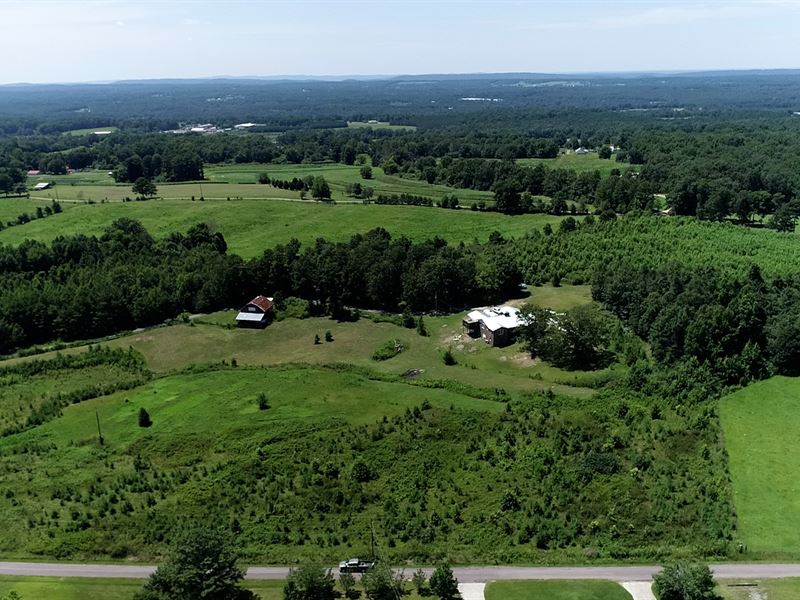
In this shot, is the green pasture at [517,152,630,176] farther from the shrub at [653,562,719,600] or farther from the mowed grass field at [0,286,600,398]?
the shrub at [653,562,719,600]

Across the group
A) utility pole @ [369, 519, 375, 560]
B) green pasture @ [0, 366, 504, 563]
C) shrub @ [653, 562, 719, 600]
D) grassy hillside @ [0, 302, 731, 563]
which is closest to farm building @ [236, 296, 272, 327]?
green pasture @ [0, 366, 504, 563]

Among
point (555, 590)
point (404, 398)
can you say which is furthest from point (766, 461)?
point (404, 398)

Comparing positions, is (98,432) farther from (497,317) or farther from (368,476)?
(497,317)

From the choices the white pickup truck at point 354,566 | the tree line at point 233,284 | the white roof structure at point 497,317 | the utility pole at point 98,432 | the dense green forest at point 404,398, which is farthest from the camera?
the tree line at point 233,284

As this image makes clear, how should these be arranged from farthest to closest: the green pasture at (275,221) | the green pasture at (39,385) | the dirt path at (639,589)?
1. the green pasture at (275,221)
2. the green pasture at (39,385)
3. the dirt path at (639,589)

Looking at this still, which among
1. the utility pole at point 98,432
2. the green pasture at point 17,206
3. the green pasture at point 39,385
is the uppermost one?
the green pasture at point 17,206

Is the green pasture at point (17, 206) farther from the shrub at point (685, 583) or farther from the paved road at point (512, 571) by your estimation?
the shrub at point (685, 583)

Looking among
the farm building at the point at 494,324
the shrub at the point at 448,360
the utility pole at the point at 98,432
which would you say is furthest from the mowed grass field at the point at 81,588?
the farm building at the point at 494,324
